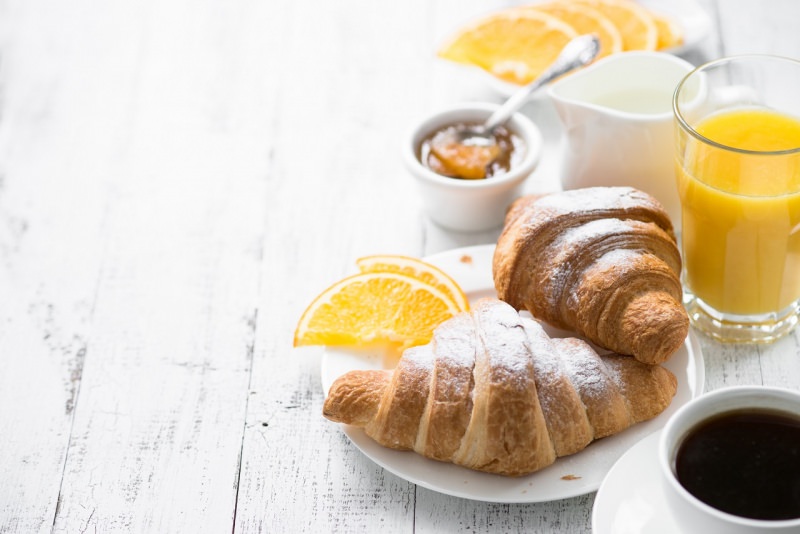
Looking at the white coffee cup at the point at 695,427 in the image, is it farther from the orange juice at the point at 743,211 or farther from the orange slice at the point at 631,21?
the orange slice at the point at 631,21

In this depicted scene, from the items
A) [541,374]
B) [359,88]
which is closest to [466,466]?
[541,374]

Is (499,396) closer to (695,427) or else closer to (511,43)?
(695,427)

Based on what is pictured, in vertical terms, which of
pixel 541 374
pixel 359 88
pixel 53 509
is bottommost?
pixel 53 509

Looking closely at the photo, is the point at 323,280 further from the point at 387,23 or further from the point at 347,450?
the point at 387,23

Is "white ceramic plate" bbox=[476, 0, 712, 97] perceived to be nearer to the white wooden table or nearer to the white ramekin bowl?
the white wooden table

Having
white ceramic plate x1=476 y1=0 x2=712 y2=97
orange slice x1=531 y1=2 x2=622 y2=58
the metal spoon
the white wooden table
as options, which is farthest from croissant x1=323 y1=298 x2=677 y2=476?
orange slice x1=531 y1=2 x2=622 y2=58

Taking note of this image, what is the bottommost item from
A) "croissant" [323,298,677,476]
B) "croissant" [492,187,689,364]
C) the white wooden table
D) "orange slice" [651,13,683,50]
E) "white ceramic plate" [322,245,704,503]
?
the white wooden table

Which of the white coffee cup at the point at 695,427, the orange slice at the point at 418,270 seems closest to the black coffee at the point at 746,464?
the white coffee cup at the point at 695,427
